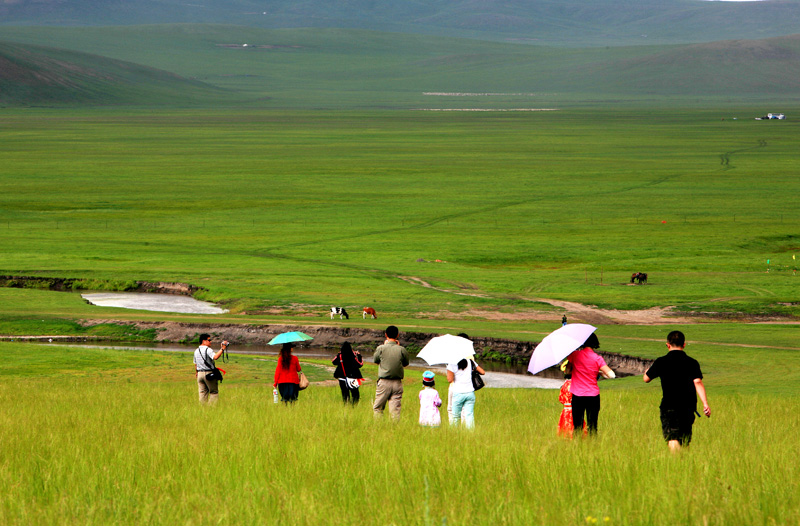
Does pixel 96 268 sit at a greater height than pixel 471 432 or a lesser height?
greater

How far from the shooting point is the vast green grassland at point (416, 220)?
47031 millimetres

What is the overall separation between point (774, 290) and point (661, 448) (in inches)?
1398

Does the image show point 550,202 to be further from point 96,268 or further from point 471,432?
point 471,432

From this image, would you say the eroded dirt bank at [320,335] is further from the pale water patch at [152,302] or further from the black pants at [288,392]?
the black pants at [288,392]

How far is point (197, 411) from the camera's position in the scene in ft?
53.1

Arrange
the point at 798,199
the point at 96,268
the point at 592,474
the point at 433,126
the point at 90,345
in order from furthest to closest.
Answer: the point at 433,126
the point at 798,199
the point at 96,268
the point at 90,345
the point at 592,474

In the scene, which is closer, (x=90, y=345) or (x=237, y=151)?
(x=90, y=345)

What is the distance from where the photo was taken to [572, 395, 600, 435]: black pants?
1267cm

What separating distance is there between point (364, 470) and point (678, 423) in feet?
13.9

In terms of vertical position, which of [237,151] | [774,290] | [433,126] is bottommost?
[774,290]

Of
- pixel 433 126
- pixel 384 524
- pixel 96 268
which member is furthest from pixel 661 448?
pixel 433 126

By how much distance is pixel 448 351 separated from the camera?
14.0 m

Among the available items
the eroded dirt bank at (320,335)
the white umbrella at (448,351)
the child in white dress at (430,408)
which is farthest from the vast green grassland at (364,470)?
the eroded dirt bank at (320,335)

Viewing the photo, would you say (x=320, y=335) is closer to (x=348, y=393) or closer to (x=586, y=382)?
(x=348, y=393)
